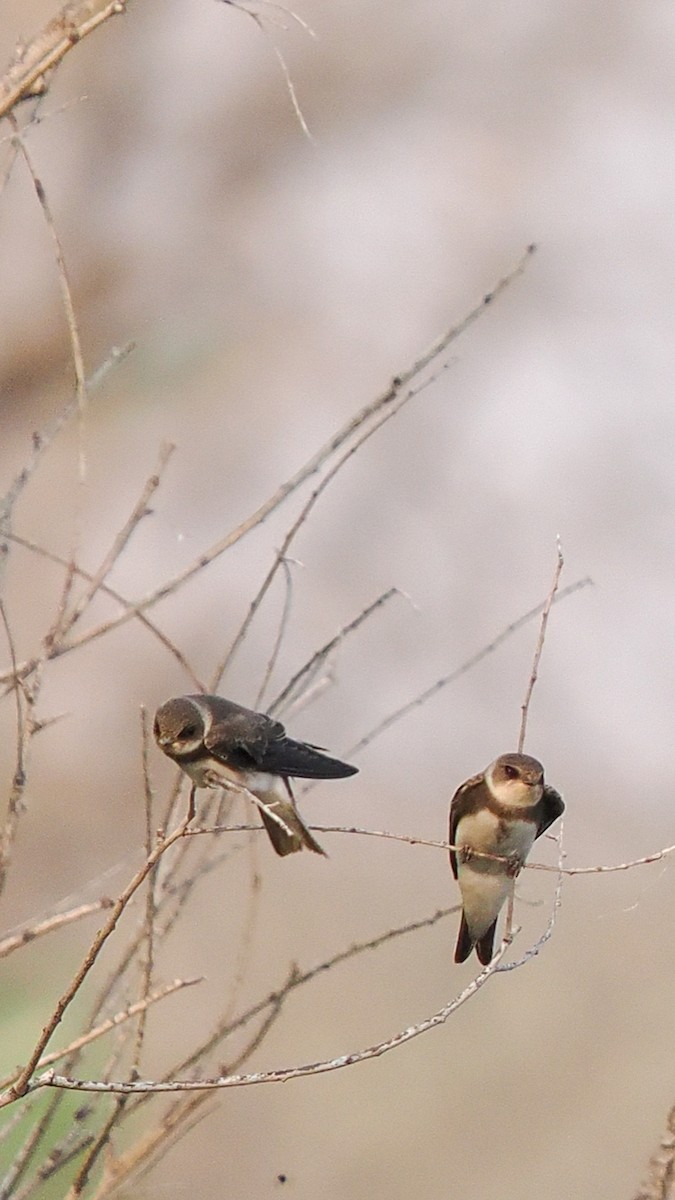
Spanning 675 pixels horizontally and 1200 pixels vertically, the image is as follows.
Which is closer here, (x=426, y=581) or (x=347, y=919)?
(x=347, y=919)

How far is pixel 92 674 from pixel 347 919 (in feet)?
3.52

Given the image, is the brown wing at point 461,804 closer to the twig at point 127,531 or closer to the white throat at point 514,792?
the white throat at point 514,792

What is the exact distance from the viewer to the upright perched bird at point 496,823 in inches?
30.1

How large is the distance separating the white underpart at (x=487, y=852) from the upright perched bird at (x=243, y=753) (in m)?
0.10

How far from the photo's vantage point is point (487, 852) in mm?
808

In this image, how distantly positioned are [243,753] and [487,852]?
157 mm

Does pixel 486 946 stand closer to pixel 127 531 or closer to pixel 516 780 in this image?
Result: pixel 516 780

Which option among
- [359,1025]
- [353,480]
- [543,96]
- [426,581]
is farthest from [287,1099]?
[543,96]

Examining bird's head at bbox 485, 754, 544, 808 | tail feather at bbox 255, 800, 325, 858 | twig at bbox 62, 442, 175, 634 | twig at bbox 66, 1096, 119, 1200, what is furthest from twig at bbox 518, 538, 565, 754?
twig at bbox 66, 1096, 119, 1200

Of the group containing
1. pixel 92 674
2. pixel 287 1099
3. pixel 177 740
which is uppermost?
pixel 92 674

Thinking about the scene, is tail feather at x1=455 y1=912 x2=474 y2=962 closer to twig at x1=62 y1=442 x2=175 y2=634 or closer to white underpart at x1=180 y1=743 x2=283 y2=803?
white underpart at x1=180 y1=743 x2=283 y2=803

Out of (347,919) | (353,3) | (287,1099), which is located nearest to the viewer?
(287,1099)

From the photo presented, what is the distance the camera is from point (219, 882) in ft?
9.98

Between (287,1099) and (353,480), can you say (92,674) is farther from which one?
(287,1099)
